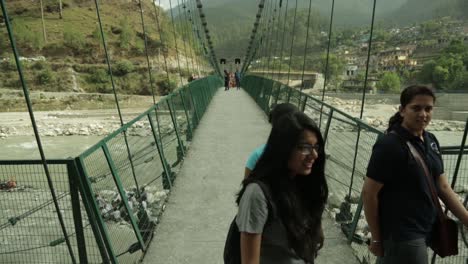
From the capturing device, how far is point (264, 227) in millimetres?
1478

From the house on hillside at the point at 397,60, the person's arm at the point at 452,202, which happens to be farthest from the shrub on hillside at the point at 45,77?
the person's arm at the point at 452,202

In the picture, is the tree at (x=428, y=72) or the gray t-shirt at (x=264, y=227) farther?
the tree at (x=428, y=72)

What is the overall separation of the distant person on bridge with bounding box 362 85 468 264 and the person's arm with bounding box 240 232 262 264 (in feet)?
2.70

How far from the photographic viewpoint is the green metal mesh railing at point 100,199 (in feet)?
9.71

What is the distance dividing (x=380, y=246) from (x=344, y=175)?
261 centimetres

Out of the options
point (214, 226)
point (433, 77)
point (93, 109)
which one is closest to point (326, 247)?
point (214, 226)

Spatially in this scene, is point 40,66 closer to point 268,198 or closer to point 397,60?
point 397,60

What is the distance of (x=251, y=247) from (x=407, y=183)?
2.95 ft

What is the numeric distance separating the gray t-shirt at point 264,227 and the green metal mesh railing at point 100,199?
5.45 feet

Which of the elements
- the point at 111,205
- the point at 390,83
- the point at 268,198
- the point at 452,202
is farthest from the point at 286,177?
the point at 390,83

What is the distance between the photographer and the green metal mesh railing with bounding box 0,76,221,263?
296 cm

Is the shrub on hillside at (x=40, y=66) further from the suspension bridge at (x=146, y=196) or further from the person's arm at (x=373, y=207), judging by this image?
the person's arm at (x=373, y=207)

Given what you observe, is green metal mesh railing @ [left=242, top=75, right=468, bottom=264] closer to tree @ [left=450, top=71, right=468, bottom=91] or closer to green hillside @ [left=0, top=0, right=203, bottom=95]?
green hillside @ [left=0, top=0, right=203, bottom=95]

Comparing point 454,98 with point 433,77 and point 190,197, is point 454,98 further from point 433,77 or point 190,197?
point 190,197
